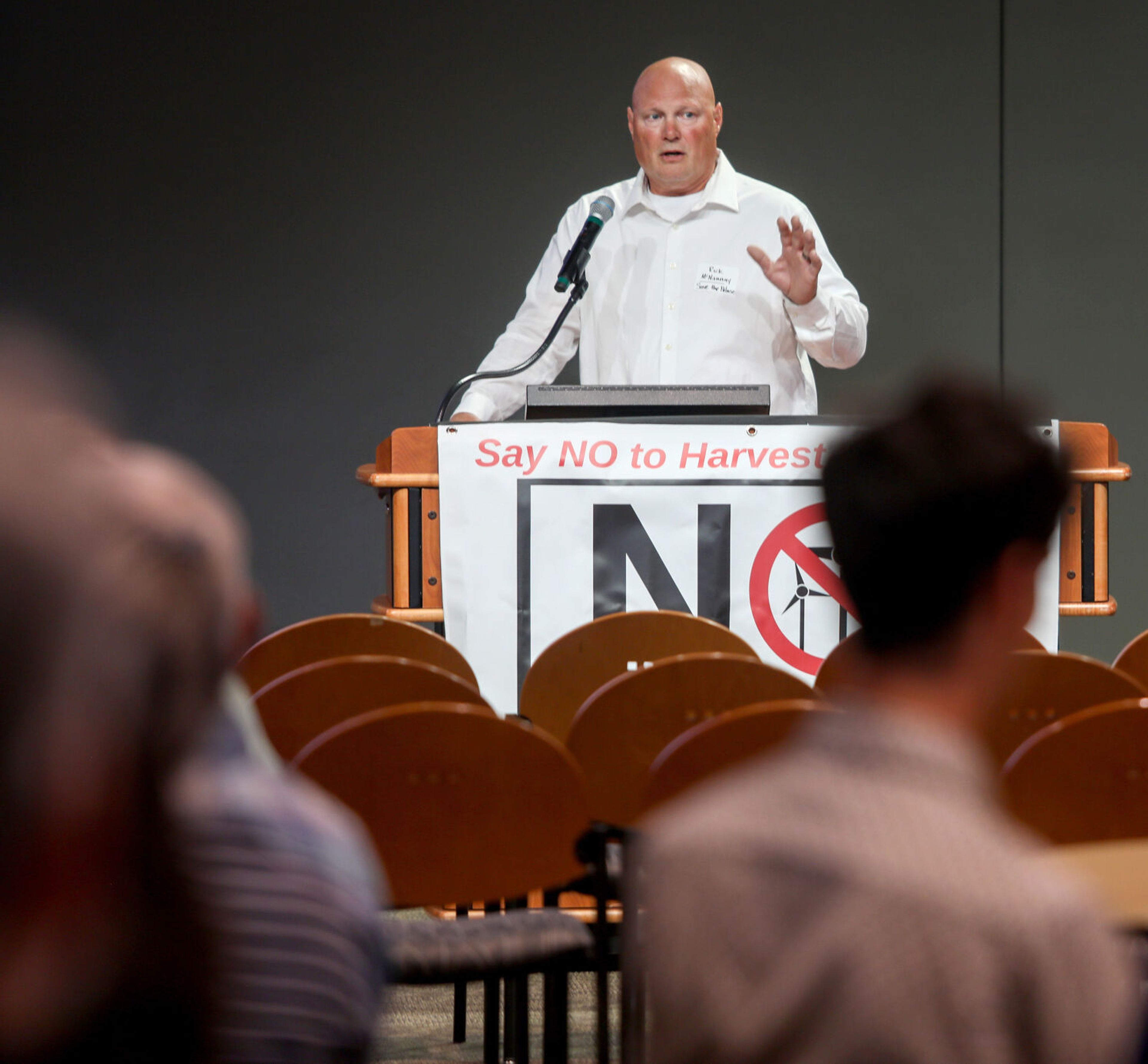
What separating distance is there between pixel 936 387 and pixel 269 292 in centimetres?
470

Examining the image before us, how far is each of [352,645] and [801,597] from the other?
1.11 metres

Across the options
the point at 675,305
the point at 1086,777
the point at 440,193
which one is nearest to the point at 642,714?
the point at 1086,777

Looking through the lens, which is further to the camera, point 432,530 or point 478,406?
point 478,406

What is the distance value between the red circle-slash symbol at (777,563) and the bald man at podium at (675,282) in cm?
120

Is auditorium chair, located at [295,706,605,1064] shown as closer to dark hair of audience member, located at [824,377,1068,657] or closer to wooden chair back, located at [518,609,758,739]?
wooden chair back, located at [518,609,758,739]

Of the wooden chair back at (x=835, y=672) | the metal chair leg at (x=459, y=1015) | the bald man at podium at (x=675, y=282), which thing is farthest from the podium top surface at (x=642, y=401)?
the metal chair leg at (x=459, y=1015)

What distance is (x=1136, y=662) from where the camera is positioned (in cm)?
242

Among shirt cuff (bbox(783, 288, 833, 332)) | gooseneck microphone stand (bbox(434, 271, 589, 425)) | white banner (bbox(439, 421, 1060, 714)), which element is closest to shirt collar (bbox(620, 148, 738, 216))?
shirt cuff (bbox(783, 288, 833, 332))

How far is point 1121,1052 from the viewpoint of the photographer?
71cm

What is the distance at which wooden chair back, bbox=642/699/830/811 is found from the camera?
1578 mm

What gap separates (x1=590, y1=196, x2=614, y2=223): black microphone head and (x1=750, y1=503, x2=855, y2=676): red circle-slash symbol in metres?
0.98

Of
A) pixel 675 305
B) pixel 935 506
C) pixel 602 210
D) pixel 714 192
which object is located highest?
pixel 714 192

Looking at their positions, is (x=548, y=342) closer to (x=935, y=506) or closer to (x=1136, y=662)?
(x=1136, y=662)

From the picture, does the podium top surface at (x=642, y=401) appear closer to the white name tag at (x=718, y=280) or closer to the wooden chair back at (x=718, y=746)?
the white name tag at (x=718, y=280)
